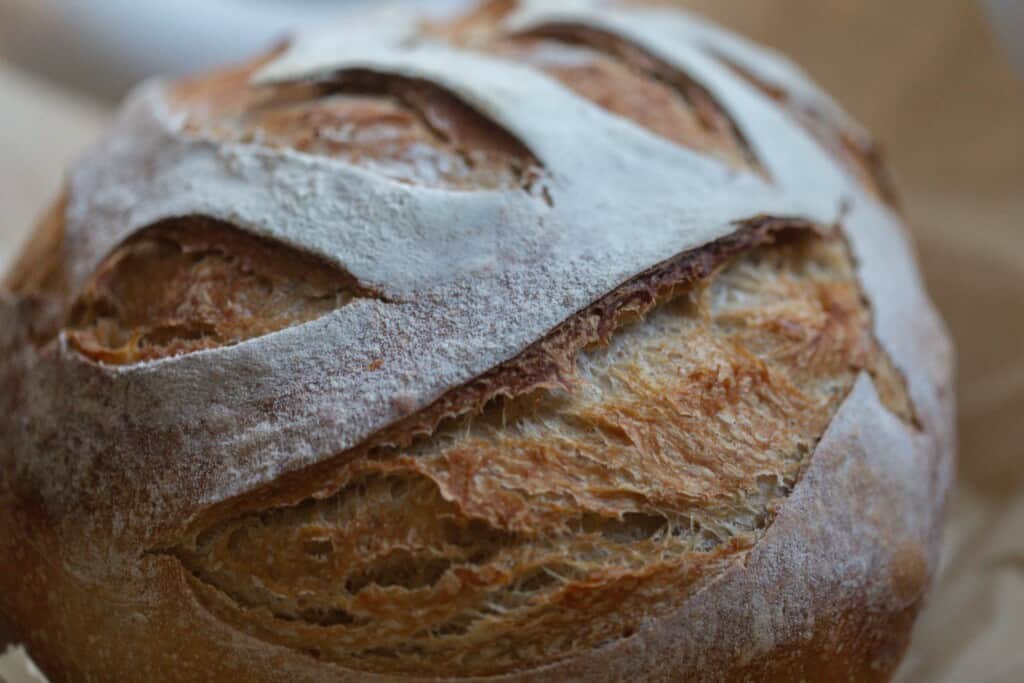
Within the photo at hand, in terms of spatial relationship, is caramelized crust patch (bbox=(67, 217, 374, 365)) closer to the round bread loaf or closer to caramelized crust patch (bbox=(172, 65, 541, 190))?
the round bread loaf

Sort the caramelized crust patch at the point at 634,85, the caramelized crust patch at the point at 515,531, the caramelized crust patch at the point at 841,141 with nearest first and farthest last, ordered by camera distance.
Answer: the caramelized crust patch at the point at 515,531
the caramelized crust patch at the point at 634,85
the caramelized crust patch at the point at 841,141

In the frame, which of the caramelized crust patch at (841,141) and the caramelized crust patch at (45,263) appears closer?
the caramelized crust patch at (45,263)

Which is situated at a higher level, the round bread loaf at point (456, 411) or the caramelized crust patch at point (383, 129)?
the caramelized crust patch at point (383, 129)

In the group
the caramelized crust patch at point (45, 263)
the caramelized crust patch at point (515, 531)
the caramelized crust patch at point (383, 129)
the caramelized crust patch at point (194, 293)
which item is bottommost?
the caramelized crust patch at point (515, 531)

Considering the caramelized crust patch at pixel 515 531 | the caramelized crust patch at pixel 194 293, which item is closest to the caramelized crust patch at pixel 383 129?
the caramelized crust patch at pixel 194 293

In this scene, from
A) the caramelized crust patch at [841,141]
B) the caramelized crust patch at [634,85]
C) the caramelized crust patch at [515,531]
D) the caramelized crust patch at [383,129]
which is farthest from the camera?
the caramelized crust patch at [841,141]

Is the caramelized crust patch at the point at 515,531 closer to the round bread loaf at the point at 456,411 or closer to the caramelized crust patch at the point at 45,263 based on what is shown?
the round bread loaf at the point at 456,411

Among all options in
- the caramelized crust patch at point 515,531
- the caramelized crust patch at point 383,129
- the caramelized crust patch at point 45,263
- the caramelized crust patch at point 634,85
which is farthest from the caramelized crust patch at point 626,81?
the caramelized crust patch at point 45,263

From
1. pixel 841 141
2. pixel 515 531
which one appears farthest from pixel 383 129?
pixel 841 141
